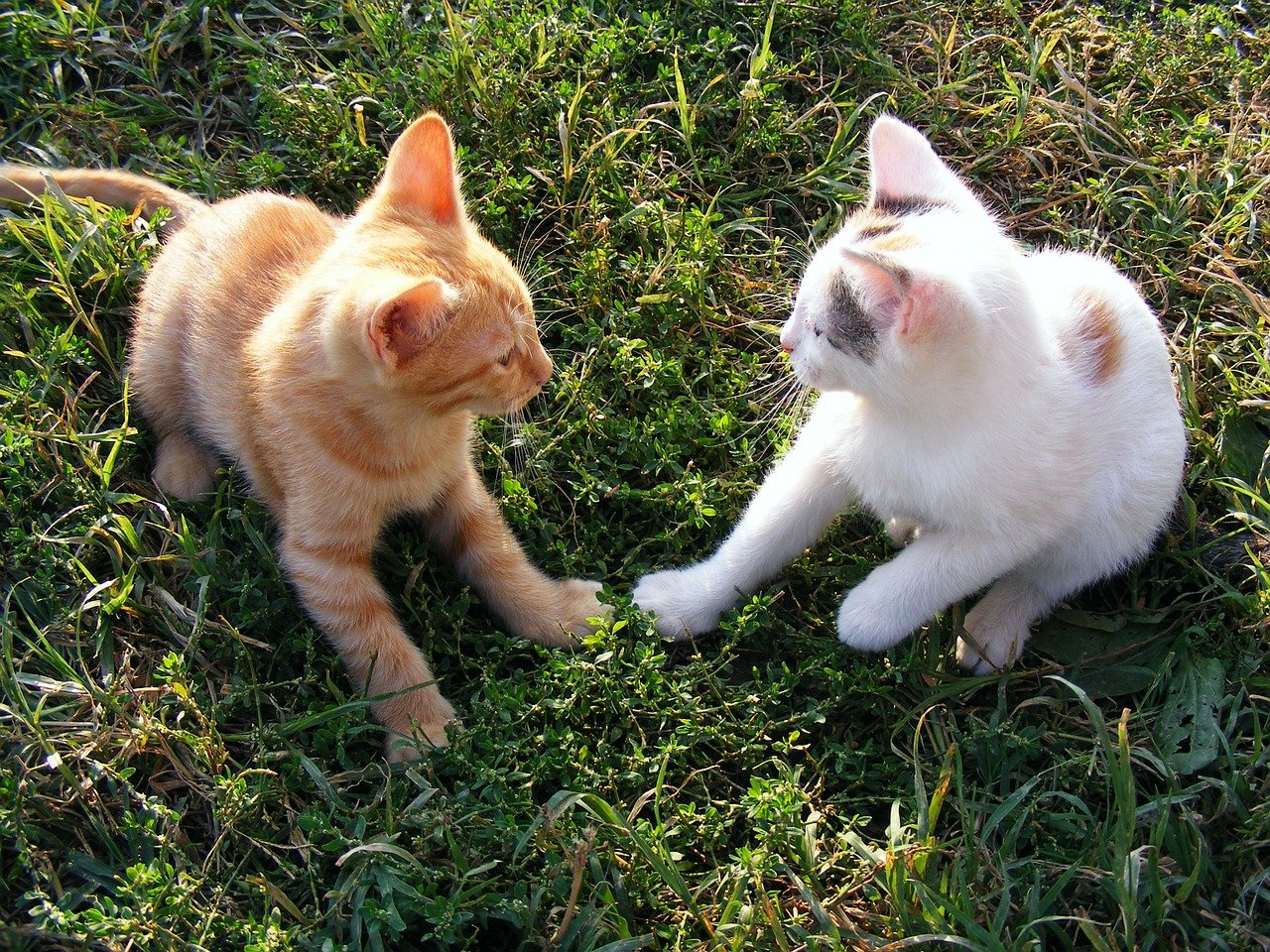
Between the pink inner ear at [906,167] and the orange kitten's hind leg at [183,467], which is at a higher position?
the pink inner ear at [906,167]

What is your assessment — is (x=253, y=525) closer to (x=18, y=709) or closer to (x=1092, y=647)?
(x=18, y=709)

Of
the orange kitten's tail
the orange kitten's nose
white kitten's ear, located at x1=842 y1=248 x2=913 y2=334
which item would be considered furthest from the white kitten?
the orange kitten's tail

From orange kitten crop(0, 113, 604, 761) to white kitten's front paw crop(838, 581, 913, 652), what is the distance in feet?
2.13

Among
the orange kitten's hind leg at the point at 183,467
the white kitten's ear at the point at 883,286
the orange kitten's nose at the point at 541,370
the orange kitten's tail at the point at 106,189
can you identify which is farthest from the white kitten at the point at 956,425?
the orange kitten's tail at the point at 106,189

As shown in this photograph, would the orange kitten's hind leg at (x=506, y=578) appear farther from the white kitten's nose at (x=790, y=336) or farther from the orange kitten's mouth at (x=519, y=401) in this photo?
the white kitten's nose at (x=790, y=336)

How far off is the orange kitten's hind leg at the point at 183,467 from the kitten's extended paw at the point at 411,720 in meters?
0.85

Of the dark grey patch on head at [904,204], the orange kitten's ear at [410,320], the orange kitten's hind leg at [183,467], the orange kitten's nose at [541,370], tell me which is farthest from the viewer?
the orange kitten's hind leg at [183,467]

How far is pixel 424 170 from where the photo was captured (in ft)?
7.81

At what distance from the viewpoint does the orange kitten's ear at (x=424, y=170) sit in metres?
2.36

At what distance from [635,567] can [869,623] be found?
2.19 ft

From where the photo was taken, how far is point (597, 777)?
7.68 ft

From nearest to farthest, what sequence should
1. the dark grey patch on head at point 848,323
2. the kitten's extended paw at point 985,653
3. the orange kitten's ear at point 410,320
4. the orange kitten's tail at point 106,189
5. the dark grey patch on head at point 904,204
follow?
the orange kitten's ear at point 410,320
the dark grey patch on head at point 848,323
the dark grey patch on head at point 904,204
the kitten's extended paw at point 985,653
the orange kitten's tail at point 106,189

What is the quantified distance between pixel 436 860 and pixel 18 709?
1001mm

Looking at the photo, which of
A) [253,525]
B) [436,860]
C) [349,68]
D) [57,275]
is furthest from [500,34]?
[436,860]
